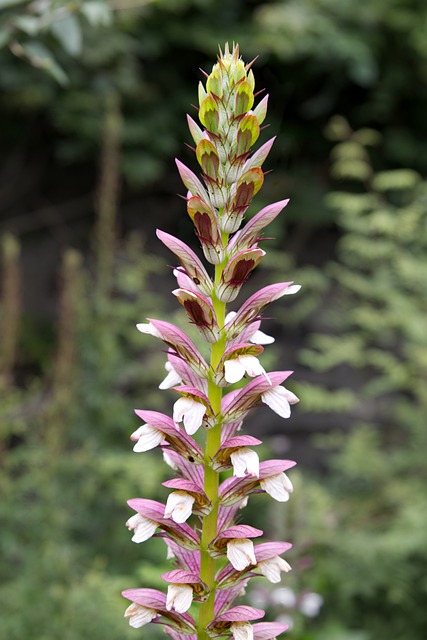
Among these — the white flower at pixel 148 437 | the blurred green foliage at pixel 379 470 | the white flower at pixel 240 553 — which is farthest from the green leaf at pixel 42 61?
the blurred green foliage at pixel 379 470

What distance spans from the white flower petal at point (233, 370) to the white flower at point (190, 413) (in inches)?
1.9

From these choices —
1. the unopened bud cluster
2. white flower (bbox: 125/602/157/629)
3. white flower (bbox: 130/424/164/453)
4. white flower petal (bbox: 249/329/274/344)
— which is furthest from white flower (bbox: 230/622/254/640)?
white flower petal (bbox: 249/329/274/344)

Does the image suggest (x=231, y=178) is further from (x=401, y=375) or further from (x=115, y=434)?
(x=401, y=375)

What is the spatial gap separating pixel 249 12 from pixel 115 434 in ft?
9.81

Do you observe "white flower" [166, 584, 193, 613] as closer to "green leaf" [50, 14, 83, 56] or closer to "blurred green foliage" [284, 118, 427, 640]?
"green leaf" [50, 14, 83, 56]

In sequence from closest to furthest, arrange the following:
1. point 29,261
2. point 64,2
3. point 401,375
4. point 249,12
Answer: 1. point 64,2
2. point 401,375
3. point 249,12
4. point 29,261

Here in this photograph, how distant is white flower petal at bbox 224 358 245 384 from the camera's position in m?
0.84

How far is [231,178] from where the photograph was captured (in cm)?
88

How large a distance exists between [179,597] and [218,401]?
237 millimetres

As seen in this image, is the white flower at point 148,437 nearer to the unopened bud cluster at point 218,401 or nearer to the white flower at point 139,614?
the unopened bud cluster at point 218,401

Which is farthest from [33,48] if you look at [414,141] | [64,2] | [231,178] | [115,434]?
[414,141]

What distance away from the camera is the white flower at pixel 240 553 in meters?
0.85

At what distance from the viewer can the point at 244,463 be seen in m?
0.86

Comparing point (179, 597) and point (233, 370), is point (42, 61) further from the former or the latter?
point (179, 597)
